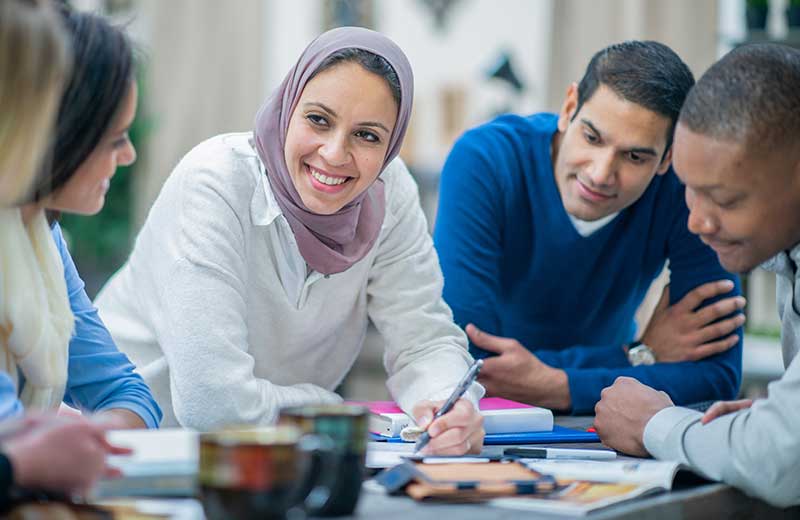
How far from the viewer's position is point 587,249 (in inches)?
90.3

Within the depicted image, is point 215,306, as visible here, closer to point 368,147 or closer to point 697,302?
point 368,147

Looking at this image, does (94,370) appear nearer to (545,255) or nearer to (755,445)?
(755,445)

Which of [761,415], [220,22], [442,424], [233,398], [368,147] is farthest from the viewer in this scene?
[220,22]

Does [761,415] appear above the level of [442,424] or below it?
above

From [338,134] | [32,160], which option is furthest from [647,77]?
[32,160]

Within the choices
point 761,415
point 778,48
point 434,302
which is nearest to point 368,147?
point 434,302

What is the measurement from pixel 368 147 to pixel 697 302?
839 mm

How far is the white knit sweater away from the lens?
1.67 meters

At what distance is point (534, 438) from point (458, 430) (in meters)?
0.17

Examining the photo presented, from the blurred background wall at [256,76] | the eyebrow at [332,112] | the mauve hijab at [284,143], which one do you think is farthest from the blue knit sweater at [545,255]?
the blurred background wall at [256,76]

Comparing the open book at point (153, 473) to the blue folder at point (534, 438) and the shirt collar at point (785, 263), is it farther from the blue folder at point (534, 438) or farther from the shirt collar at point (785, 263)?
the shirt collar at point (785, 263)

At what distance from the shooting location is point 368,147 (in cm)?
180

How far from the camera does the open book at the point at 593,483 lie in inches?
45.3

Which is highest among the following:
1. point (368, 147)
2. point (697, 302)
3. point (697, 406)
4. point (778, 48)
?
point (778, 48)
